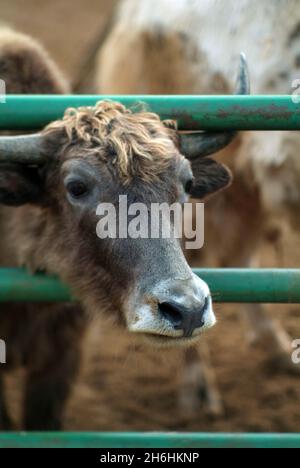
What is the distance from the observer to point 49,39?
1324 cm

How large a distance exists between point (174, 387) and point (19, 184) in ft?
9.71

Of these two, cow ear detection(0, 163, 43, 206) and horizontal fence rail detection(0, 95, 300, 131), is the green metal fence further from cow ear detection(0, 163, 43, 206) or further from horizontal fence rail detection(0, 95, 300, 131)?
cow ear detection(0, 163, 43, 206)

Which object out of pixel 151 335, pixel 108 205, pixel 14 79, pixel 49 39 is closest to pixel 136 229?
pixel 108 205

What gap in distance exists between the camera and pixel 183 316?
316 centimetres

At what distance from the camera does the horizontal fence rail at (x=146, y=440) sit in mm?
3557

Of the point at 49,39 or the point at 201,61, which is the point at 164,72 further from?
the point at 49,39

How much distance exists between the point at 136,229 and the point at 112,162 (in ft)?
1.01

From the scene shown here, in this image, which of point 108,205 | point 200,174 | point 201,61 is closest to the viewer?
point 108,205

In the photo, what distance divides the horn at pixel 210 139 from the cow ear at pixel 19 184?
620mm

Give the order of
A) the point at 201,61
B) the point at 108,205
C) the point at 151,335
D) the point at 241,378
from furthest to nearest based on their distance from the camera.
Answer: the point at 241,378 < the point at 201,61 < the point at 108,205 < the point at 151,335

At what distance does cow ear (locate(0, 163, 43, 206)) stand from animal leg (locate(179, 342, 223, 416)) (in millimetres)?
2412
